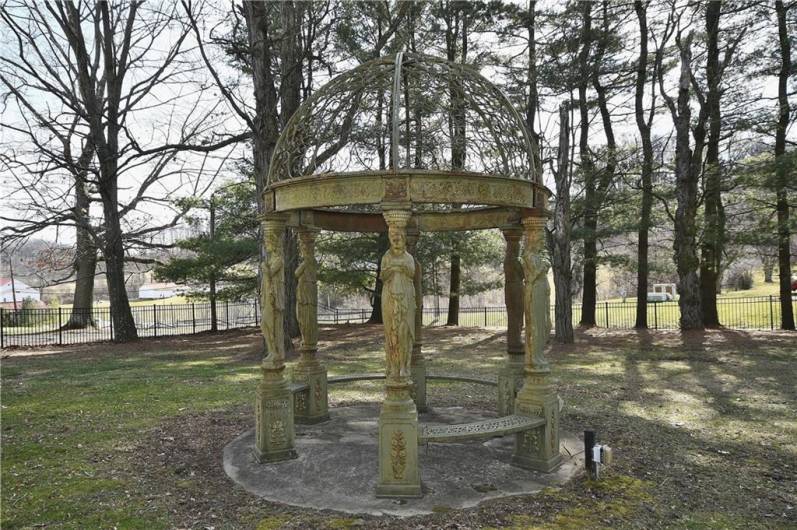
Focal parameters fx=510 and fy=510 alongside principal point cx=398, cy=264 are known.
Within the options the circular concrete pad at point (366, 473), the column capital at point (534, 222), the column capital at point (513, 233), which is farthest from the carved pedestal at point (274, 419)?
the column capital at point (513, 233)

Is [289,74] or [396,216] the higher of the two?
[289,74]

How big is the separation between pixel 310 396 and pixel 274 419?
1.52m

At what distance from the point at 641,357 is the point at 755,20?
511 inches

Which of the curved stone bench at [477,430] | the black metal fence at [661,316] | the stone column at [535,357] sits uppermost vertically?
the stone column at [535,357]

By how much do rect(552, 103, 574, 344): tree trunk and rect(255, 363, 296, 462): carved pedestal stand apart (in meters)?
12.1

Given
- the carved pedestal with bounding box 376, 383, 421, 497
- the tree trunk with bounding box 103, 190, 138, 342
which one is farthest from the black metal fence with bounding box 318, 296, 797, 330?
the carved pedestal with bounding box 376, 383, 421, 497

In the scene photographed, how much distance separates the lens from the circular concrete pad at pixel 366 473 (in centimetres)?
483

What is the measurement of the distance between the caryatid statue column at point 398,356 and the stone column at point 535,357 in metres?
1.51

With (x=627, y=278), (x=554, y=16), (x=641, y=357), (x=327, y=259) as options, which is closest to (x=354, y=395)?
(x=641, y=357)

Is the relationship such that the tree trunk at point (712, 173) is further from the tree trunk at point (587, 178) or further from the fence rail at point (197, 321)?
the tree trunk at point (587, 178)

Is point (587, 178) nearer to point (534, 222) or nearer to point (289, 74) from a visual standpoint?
point (289, 74)

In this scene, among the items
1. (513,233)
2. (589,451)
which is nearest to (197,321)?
(513,233)

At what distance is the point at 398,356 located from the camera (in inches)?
199

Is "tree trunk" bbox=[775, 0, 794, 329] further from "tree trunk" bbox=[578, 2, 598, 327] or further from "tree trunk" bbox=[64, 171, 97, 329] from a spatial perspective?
"tree trunk" bbox=[64, 171, 97, 329]
